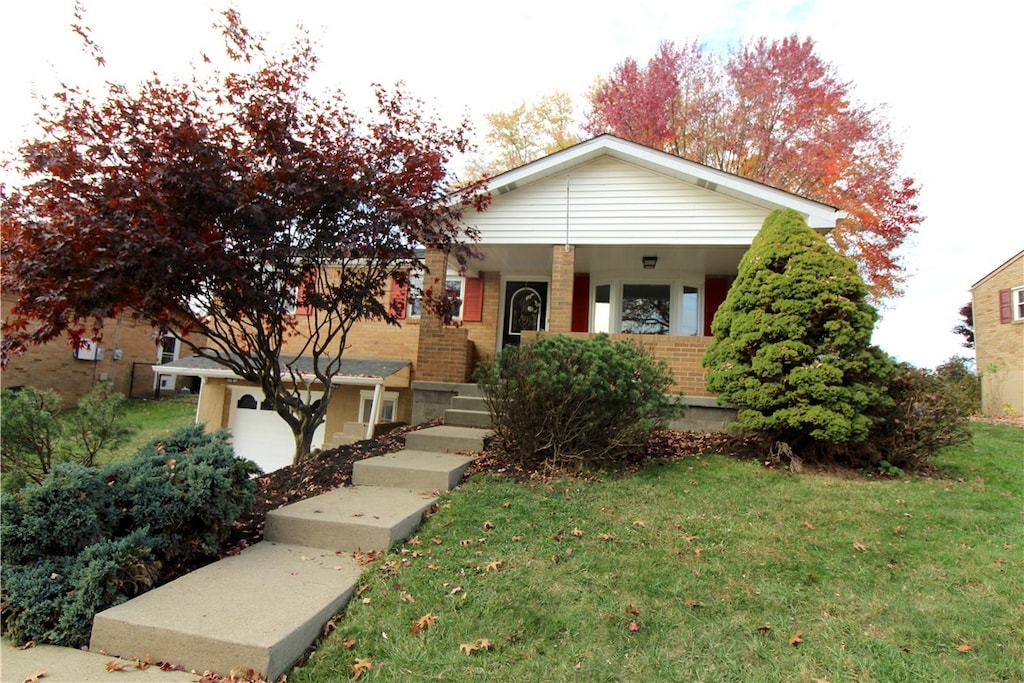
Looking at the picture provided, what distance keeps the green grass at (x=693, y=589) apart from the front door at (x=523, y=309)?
7059 millimetres

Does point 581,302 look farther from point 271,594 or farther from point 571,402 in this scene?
point 271,594

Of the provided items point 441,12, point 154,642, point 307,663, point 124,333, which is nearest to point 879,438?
point 307,663

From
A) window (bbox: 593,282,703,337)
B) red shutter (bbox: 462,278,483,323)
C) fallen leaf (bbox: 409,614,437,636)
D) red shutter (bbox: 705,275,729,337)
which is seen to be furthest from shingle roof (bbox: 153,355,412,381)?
fallen leaf (bbox: 409,614,437,636)

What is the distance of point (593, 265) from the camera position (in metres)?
11.4

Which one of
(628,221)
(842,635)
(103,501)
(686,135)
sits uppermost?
(686,135)

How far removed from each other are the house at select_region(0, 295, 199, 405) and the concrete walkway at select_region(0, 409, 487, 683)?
14820 mm

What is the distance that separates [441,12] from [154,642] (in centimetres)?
770

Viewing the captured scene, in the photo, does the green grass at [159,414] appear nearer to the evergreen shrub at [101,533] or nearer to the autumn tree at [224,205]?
the autumn tree at [224,205]

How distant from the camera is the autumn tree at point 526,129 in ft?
63.8

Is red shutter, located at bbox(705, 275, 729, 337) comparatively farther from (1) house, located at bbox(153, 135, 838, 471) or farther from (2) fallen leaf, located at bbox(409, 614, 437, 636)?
(2) fallen leaf, located at bbox(409, 614, 437, 636)

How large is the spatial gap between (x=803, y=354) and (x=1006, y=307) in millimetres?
17840

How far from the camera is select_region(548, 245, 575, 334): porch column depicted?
30.8ft

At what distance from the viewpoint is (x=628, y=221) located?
9.62 metres

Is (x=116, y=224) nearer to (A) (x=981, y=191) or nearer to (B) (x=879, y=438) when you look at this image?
(B) (x=879, y=438)
